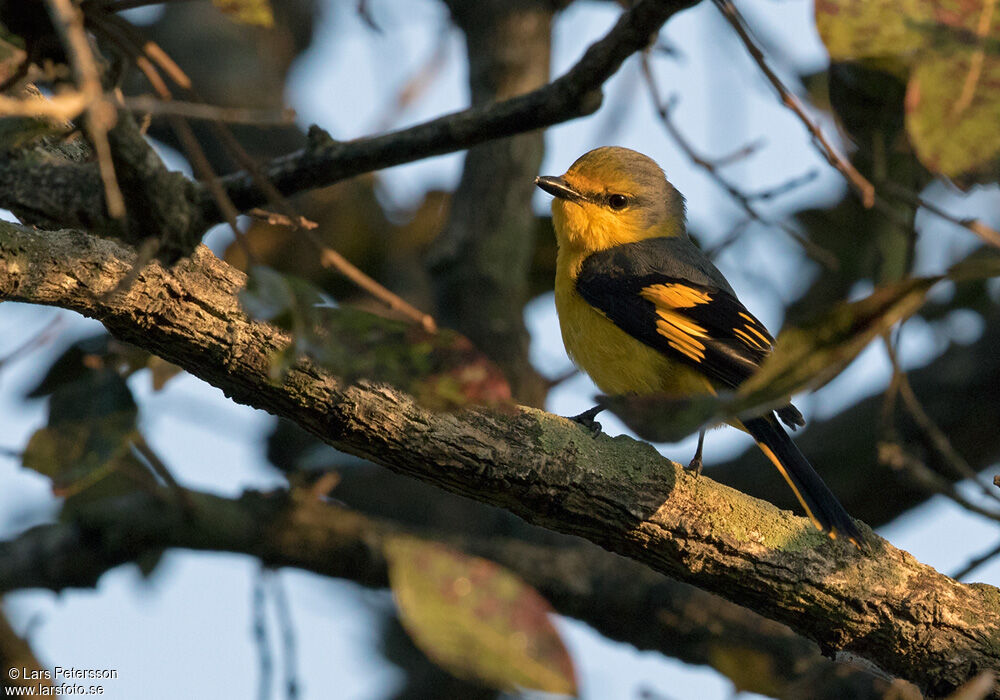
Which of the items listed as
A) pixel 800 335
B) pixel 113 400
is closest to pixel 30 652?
pixel 113 400

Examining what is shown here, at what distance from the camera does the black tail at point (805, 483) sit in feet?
10.0

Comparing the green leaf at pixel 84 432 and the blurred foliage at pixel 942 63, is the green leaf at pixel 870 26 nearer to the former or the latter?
→ the blurred foliage at pixel 942 63

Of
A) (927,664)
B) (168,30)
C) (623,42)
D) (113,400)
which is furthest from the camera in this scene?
(168,30)

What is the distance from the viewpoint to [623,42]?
2379 mm

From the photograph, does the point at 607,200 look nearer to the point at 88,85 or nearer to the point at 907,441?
the point at 907,441

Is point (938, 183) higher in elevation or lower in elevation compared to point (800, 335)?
higher

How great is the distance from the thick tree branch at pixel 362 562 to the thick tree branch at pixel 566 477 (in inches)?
54.6

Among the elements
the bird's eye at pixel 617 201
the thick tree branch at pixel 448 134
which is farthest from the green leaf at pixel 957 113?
the bird's eye at pixel 617 201

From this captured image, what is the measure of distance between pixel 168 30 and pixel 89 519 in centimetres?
393

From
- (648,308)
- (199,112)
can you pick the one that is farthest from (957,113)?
(648,308)

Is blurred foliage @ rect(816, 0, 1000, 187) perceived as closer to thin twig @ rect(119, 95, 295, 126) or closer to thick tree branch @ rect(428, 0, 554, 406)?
thin twig @ rect(119, 95, 295, 126)

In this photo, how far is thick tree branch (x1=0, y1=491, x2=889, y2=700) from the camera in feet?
14.8

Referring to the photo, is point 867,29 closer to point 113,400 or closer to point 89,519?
point 113,400

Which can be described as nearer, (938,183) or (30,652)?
(30,652)
